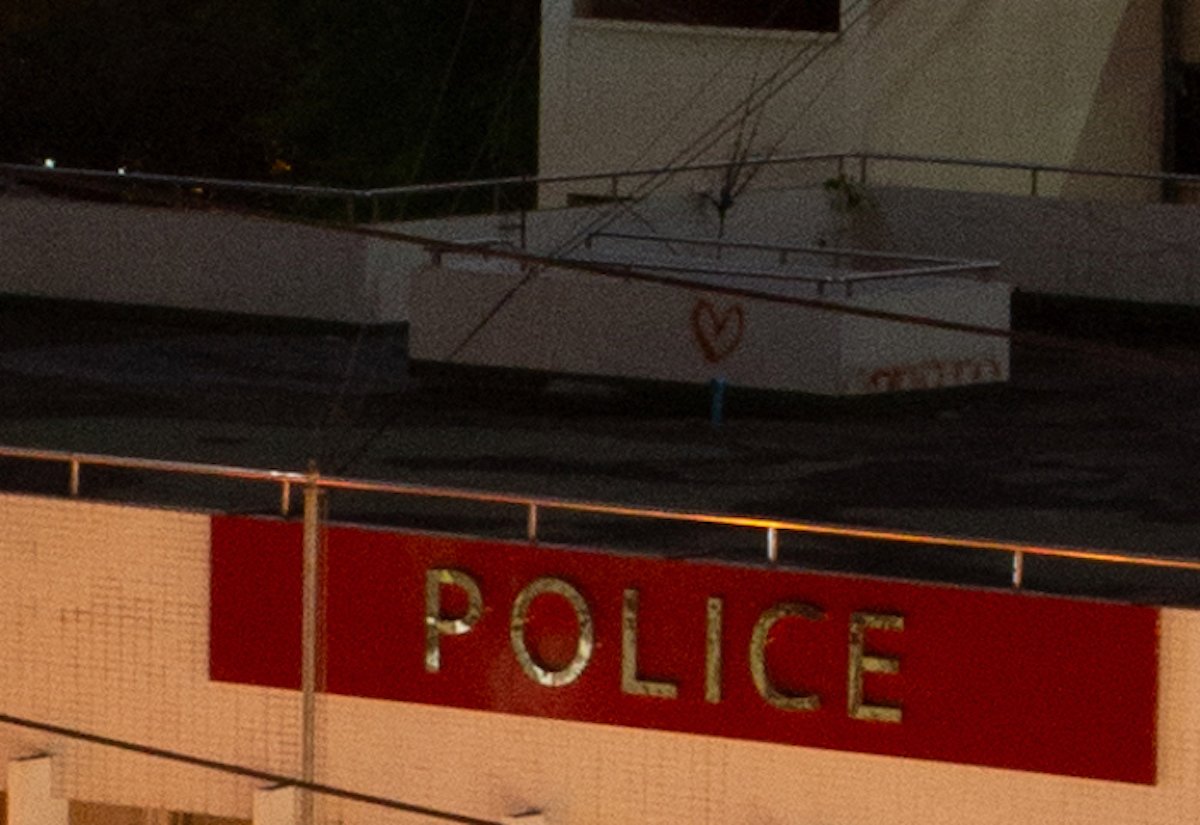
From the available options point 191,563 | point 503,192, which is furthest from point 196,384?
point 503,192

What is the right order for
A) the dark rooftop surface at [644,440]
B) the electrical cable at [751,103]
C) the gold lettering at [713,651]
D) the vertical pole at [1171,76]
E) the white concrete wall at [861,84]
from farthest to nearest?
the vertical pole at [1171,76] < the white concrete wall at [861,84] < the electrical cable at [751,103] < the dark rooftop surface at [644,440] < the gold lettering at [713,651]

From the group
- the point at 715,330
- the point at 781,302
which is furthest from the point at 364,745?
the point at 715,330

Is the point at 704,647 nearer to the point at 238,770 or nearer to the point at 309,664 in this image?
the point at 309,664

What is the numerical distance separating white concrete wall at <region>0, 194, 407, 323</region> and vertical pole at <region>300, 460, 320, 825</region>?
10.7 meters

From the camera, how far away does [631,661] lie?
1506 centimetres

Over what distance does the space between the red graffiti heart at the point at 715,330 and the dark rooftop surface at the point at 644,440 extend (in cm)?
30

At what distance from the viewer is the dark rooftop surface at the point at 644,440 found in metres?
18.1

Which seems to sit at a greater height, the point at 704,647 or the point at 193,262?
the point at 193,262

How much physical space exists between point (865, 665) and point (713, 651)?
0.75m

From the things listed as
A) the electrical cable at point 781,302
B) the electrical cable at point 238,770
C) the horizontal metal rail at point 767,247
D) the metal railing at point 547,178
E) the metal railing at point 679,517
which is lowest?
the electrical cable at point 238,770

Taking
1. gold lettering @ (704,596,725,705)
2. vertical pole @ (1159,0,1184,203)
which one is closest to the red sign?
gold lettering @ (704,596,725,705)

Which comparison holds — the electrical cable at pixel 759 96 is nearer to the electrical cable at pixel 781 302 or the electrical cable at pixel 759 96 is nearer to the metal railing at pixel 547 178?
the metal railing at pixel 547 178

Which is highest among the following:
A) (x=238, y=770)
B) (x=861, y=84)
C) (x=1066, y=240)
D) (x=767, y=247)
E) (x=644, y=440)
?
(x=861, y=84)

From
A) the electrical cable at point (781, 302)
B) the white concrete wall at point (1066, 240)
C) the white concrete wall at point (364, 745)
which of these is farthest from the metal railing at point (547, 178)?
the white concrete wall at point (364, 745)
